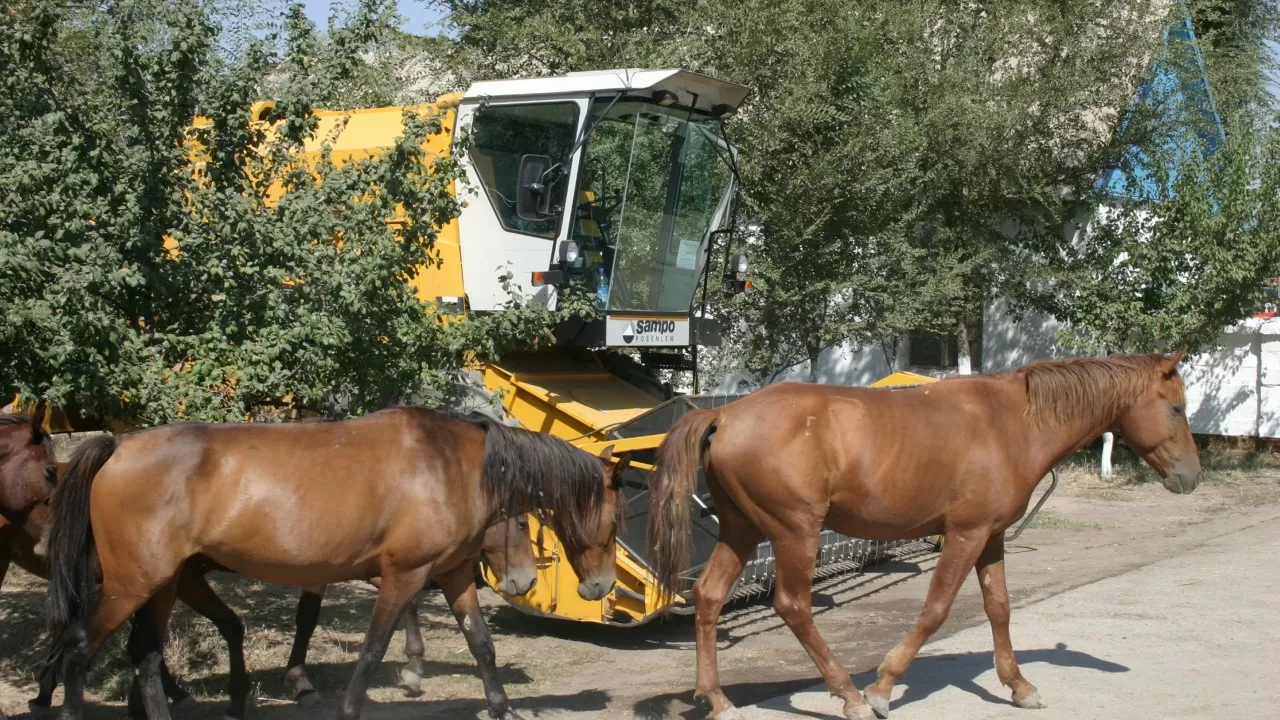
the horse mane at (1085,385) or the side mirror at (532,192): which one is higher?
the side mirror at (532,192)

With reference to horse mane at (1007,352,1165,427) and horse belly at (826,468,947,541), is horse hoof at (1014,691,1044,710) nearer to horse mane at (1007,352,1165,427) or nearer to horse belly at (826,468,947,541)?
horse belly at (826,468,947,541)

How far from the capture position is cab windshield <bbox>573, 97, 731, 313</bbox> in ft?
29.9

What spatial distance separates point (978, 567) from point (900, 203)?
25.7 feet

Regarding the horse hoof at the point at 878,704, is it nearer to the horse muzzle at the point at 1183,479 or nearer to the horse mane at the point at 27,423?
the horse muzzle at the point at 1183,479

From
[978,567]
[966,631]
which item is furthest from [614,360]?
[978,567]

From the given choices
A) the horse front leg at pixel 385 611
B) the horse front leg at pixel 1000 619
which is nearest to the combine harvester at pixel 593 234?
the horse front leg at pixel 1000 619

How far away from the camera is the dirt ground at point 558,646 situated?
22.0 ft

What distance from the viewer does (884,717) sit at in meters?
5.91

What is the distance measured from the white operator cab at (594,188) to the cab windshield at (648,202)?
0.04ft

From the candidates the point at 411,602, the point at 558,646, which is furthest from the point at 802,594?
the point at 558,646

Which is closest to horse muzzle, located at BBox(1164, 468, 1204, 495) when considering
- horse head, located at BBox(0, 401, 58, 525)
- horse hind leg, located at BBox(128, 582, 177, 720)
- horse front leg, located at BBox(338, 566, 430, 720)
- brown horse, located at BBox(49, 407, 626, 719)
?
brown horse, located at BBox(49, 407, 626, 719)

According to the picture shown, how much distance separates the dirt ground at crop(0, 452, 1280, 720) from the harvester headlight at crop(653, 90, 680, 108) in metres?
4.00

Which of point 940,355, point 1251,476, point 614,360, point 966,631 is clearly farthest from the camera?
point 940,355

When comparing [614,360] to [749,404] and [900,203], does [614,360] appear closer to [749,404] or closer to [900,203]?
[749,404]
